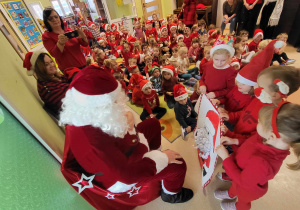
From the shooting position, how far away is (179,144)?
1.95 metres

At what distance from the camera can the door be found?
283 inches

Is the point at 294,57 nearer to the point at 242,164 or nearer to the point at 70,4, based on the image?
the point at 242,164

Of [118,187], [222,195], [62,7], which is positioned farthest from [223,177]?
[62,7]

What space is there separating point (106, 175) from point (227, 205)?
109cm

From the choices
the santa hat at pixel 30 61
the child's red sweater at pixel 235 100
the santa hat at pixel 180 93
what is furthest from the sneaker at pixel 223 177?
the santa hat at pixel 30 61

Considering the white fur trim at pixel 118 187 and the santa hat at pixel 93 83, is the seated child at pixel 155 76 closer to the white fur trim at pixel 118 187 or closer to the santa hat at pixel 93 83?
the santa hat at pixel 93 83

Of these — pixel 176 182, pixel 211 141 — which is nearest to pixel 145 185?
pixel 176 182

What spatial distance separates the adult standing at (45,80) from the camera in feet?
4.51

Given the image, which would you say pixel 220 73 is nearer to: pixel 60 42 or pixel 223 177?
pixel 223 177

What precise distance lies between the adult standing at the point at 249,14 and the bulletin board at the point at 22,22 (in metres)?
5.72

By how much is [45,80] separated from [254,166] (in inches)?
72.4

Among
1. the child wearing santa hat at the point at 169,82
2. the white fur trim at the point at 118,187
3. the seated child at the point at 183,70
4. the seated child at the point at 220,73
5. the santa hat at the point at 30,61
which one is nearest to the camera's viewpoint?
the white fur trim at the point at 118,187

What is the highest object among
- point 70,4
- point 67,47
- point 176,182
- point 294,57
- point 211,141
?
point 70,4

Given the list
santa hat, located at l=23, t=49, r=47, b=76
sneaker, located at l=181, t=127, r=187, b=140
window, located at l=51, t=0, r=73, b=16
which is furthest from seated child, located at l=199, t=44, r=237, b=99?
window, located at l=51, t=0, r=73, b=16
